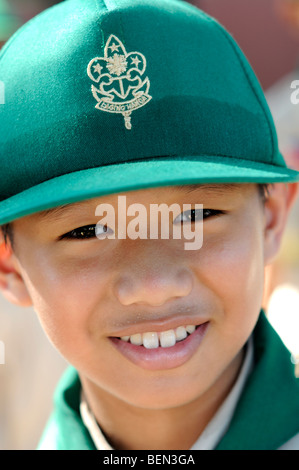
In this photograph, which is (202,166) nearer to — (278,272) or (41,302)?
(41,302)

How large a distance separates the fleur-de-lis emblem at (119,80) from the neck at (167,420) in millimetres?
679

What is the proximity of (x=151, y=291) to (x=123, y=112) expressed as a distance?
14.1 inches

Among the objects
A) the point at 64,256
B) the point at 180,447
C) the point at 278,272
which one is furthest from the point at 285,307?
the point at 64,256

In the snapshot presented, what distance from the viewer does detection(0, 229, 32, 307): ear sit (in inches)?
59.5

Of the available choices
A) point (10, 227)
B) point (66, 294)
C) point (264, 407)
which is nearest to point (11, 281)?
point (10, 227)

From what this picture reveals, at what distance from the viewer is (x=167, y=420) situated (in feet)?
4.84

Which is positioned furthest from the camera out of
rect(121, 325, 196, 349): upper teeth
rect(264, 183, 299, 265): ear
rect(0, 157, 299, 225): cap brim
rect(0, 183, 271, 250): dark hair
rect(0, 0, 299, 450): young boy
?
rect(264, 183, 299, 265): ear

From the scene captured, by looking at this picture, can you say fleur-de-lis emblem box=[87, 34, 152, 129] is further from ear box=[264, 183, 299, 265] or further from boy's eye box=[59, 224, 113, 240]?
ear box=[264, 183, 299, 265]

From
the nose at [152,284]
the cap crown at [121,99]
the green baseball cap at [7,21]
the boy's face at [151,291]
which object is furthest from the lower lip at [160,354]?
the green baseball cap at [7,21]

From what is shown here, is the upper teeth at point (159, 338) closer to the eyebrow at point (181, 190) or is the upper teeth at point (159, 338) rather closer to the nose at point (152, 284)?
the nose at point (152, 284)

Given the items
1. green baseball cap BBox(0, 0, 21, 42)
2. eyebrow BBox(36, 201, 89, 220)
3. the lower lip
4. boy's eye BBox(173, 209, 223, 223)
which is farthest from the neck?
green baseball cap BBox(0, 0, 21, 42)

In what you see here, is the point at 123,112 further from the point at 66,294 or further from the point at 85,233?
the point at 66,294

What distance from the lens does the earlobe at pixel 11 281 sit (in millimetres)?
1515

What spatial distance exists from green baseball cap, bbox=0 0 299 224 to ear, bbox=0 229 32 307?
10.5 inches
